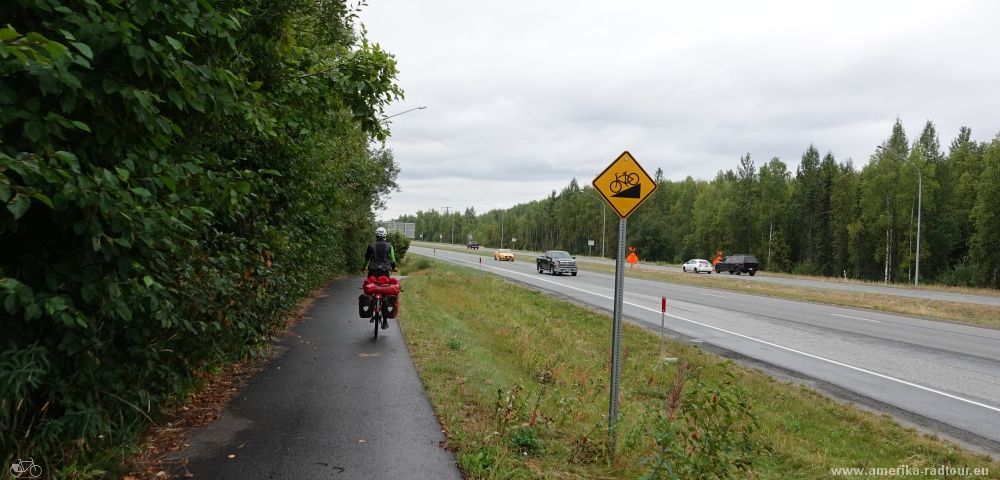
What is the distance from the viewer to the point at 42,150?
8.58ft

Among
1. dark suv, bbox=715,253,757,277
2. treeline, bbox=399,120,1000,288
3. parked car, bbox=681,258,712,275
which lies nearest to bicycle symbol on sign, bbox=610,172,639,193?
treeline, bbox=399,120,1000,288

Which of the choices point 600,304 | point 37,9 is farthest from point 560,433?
point 600,304

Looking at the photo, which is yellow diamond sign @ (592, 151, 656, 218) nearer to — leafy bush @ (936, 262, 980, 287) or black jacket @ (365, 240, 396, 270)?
black jacket @ (365, 240, 396, 270)

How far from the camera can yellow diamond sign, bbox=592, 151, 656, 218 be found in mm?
5090

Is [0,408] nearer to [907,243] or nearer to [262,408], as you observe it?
[262,408]

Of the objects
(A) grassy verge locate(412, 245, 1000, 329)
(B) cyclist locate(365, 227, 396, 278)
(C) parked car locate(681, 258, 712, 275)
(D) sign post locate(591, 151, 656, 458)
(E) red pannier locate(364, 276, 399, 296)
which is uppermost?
(D) sign post locate(591, 151, 656, 458)

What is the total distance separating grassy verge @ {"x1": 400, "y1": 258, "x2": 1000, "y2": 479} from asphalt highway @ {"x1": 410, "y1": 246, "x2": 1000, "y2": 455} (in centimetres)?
105

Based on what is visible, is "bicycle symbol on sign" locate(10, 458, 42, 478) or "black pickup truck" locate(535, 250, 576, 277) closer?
"bicycle symbol on sign" locate(10, 458, 42, 478)

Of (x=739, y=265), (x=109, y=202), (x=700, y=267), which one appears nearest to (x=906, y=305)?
(x=739, y=265)

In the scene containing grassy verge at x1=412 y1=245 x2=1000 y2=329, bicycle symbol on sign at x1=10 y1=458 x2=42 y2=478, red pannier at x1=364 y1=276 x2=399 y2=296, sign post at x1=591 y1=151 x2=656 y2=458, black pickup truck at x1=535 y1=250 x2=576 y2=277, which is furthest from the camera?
black pickup truck at x1=535 y1=250 x2=576 y2=277

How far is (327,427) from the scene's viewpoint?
520 cm

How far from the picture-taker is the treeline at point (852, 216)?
50.1 metres

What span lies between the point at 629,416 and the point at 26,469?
5.66m

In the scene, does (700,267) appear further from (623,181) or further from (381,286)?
(623,181)
